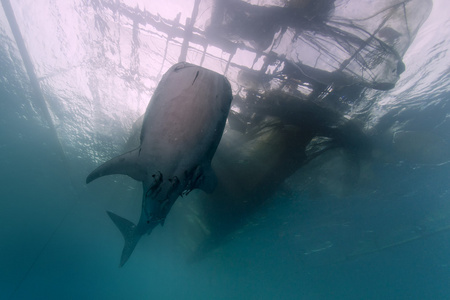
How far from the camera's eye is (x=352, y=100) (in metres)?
6.76

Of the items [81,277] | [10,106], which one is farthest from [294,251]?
[81,277]

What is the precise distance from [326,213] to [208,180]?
1322 cm

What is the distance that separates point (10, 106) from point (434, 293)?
56.8 m

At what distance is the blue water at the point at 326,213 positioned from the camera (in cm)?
733

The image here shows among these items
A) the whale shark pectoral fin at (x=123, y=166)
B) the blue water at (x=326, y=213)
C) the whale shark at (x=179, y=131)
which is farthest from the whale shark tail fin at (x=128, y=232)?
the blue water at (x=326, y=213)

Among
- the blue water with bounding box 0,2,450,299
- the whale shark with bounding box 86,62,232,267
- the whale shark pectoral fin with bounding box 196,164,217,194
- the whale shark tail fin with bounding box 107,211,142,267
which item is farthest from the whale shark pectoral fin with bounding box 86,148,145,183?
the blue water with bounding box 0,2,450,299

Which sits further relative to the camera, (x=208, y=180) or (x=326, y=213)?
(x=326, y=213)

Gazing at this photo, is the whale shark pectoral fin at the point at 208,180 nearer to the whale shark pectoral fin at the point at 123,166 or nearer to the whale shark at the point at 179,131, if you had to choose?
the whale shark at the point at 179,131

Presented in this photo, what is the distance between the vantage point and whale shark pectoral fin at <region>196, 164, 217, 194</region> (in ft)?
13.5

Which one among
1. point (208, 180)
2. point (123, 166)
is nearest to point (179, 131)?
point (123, 166)

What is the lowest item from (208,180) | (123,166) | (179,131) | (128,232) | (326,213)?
(128,232)

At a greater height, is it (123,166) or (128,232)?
(123,166)

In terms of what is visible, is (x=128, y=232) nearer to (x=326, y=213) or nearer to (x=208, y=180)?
(x=208, y=180)

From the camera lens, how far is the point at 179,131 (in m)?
3.12
